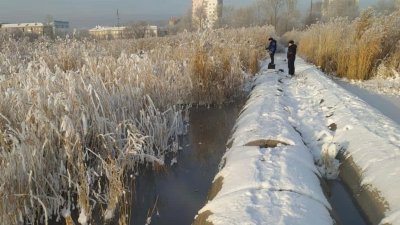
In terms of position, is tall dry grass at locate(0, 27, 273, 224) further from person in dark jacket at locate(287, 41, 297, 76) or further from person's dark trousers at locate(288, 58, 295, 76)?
person's dark trousers at locate(288, 58, 295, 76)

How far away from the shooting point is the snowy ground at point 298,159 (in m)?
3.11

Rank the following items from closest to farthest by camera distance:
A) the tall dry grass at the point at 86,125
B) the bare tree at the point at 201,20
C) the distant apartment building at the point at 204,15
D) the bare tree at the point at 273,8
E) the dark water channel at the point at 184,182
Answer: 1. the tall dry grass at the point at 86,125
2. the dark water channel at the point at 184,182
3. the bare tree at the point at 201,20
4. the distant apartment building at the point at 204,15
5. the bare tree at the point at 273,8

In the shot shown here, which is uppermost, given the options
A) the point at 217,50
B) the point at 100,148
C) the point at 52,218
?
the point at 217,50

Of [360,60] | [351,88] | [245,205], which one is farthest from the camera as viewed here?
[360,60]

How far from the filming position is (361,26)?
13.2 m

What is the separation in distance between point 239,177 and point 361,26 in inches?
457

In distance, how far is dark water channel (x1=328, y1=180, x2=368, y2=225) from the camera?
3994 mm

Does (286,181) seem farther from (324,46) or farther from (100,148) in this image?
(324,46)

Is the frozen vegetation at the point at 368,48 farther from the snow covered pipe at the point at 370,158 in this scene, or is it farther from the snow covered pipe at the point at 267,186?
the snow covered pipe at the point at 267,186

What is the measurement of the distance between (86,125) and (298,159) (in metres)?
2.50

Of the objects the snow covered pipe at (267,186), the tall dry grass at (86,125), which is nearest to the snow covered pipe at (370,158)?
the snow covered pipe at (267,186)

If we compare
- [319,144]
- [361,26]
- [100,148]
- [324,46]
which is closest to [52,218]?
[100,148]

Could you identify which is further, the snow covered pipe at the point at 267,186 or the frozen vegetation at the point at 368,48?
the frozen vegetation at the point at 368,48

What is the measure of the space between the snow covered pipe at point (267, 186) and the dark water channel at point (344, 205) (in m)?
0.50
